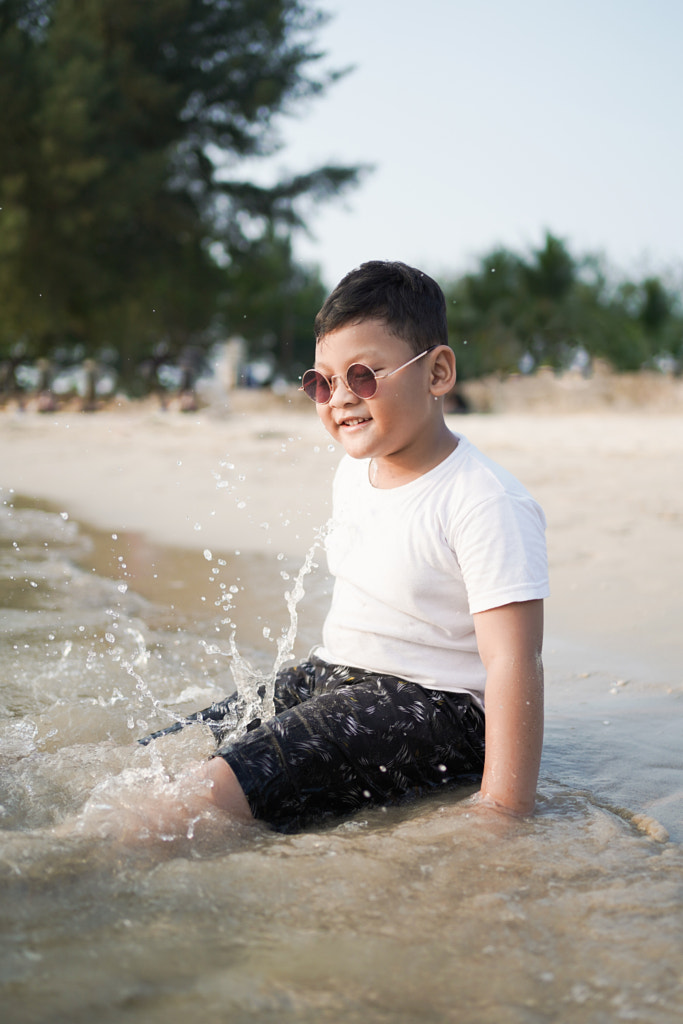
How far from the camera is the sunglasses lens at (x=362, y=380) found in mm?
1916

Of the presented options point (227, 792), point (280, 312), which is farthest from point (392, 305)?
point (280, 312)

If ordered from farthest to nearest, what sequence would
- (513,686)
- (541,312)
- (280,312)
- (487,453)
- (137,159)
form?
(280,312), (541,312), (137,159), (487,453), (513,686)

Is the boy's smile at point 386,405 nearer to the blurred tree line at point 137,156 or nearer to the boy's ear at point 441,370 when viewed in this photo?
the boy's ear at point 441,370

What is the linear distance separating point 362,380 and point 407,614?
48 centimetres

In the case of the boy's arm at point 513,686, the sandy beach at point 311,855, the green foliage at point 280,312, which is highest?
the green foliage at point 280,312

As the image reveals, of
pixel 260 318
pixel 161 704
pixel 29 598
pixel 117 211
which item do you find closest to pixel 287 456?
pixel 29 598

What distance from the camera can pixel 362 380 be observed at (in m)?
1.92

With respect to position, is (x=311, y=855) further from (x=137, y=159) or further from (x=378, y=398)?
(x=137, y=159)

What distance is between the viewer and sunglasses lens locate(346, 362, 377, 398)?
192 cm

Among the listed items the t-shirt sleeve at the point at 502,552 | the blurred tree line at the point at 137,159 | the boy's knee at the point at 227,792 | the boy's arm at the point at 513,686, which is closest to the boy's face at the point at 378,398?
the t-shirt sleeve at the point at 502,552

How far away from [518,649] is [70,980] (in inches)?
35.4

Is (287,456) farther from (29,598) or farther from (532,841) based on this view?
(532,841)

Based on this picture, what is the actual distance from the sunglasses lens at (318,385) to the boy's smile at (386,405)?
1 centimetres

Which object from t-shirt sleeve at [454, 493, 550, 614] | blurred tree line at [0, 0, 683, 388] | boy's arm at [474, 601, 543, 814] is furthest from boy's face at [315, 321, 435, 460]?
blurred tree line at [0, 0, 683, 388]
